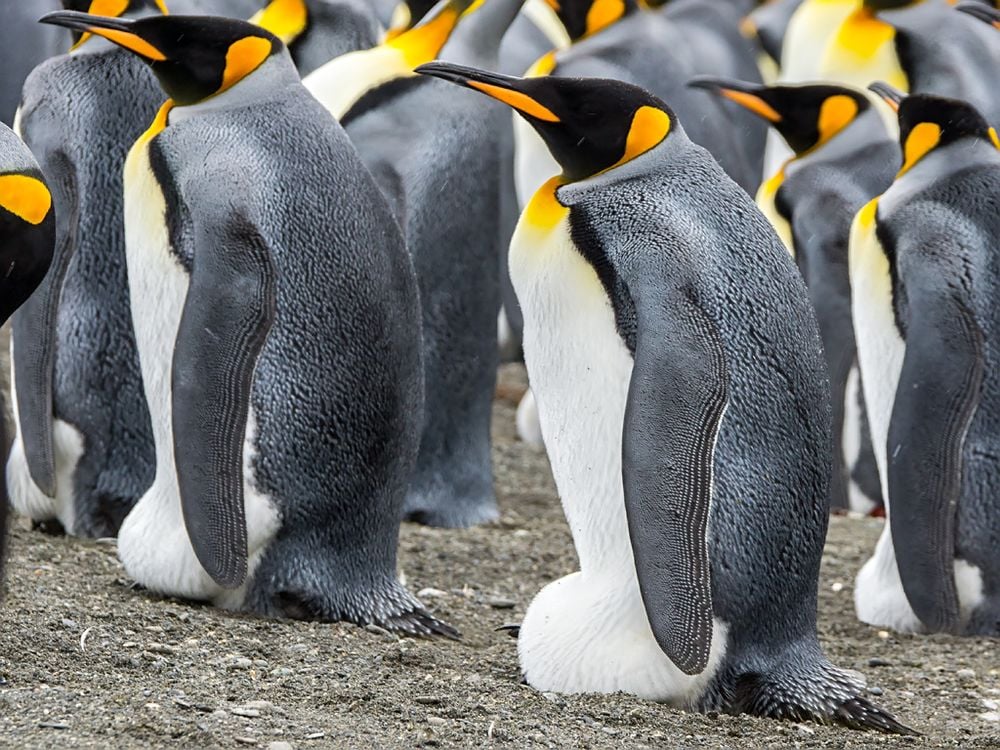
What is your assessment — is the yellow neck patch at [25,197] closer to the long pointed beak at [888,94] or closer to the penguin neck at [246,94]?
the penguin neck at [246,94]

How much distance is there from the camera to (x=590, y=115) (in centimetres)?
365

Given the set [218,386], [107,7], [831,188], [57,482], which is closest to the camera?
[218,386]

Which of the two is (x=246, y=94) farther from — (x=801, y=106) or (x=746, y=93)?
(x=801, y=106)

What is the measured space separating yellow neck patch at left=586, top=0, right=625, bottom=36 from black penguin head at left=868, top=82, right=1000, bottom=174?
2507 mm

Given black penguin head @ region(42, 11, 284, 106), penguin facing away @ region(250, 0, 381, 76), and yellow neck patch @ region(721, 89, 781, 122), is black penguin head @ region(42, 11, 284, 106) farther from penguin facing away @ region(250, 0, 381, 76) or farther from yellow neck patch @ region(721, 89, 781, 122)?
yellow neck patch @ region(721, 89, 781, 122)

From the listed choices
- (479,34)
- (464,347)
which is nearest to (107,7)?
(479,34)

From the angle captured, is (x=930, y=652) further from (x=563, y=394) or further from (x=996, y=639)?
(x=563, y=394)

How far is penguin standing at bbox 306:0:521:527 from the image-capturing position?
555 centimetres

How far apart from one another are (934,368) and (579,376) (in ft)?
4.45

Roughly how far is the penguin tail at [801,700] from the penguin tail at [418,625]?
803mm

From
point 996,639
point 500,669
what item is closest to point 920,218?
point 996,639

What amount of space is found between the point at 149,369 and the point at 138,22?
81 cm

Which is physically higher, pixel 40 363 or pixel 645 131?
pixel 645 131

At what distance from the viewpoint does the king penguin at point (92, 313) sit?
476cm
